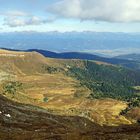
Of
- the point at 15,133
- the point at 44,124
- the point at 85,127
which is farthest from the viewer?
the point at 85,127

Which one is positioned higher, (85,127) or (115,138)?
(115,138)

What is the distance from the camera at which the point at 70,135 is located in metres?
101

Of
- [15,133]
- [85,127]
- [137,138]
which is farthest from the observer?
[85,127]

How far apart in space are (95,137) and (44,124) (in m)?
39.5

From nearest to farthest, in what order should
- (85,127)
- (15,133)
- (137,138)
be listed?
(137,138), (15,133), (85,127)

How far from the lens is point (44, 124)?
133 meters

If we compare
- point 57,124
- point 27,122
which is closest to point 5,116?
point 27,122

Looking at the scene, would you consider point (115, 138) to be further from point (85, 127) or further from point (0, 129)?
point (85, 127)

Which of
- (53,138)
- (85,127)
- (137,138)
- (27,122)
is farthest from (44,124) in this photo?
(137,138)

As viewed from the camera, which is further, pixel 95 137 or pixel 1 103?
pixel 1 103

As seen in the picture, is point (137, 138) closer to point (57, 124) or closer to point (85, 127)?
point (57, 124)

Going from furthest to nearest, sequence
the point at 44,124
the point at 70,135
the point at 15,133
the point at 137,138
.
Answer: the point at 44,124, the point at 15,133, the point at 70,135, the point at 137,138

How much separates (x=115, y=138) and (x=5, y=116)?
53108 millimetres

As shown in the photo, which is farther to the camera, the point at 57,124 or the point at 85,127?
the point at 85,127
